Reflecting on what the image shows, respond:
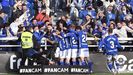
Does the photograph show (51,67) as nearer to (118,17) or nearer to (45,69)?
(45,69)

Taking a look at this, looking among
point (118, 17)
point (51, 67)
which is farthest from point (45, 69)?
point (118, 17)

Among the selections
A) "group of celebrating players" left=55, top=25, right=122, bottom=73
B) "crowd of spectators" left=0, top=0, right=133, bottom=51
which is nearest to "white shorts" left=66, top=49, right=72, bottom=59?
"group of celebrating players" left=55, top=25, right=122, bottom=73

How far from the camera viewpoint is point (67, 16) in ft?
85.7

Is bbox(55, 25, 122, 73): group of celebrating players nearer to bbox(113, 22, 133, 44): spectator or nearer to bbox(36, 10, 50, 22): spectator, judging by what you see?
bbox(113, 22, 133, 44): spectator

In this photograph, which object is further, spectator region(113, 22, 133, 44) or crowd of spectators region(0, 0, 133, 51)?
spectator region(113, 22, 133, 44)

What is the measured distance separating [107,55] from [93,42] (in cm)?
84

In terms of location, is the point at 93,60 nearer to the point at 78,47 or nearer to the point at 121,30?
the point at 78,47

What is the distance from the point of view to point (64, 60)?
25656 millimetres

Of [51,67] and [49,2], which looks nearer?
[51,67]

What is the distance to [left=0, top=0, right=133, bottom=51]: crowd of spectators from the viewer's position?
25.7m

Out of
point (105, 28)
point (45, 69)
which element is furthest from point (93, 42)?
point (45, 69)

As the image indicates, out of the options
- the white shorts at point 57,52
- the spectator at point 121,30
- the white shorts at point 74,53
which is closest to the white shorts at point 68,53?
the white shorts at point 74,53

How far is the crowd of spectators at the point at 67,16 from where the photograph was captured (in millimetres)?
25688

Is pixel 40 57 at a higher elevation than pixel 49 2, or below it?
below
